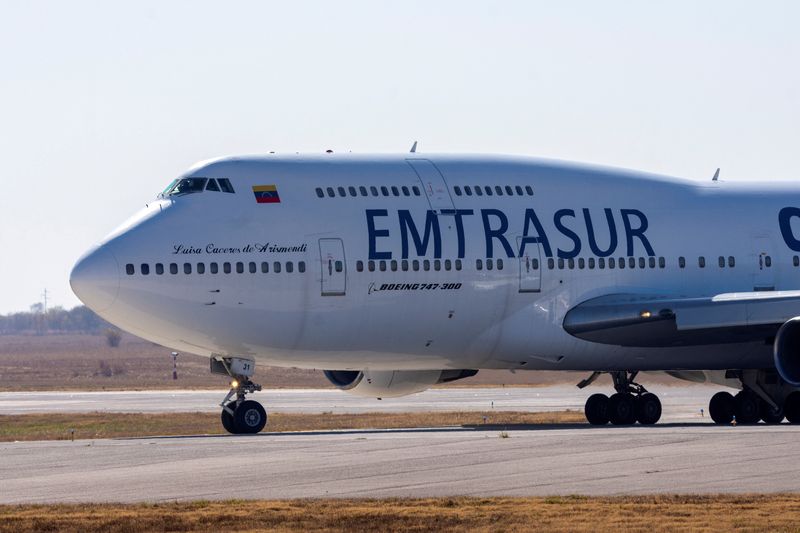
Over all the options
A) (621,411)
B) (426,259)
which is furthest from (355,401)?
(426,259)

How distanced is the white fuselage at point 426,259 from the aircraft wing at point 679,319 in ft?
1.07

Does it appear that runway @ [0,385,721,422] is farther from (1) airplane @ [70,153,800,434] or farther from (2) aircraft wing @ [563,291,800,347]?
(2) aircraft wing @ [563,291,800,347]

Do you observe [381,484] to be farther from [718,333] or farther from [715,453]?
[718,333]

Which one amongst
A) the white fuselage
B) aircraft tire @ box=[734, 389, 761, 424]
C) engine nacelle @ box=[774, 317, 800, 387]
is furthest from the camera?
aircraft tire @ box=[734, 389, 761, 424]

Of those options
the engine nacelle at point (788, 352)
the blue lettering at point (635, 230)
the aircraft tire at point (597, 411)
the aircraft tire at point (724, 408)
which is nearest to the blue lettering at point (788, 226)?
the blue lettering at point (635, 230)

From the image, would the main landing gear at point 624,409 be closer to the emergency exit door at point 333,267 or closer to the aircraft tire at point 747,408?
the aircraft tire at point 747,408

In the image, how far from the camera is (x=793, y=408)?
41438 millimetres

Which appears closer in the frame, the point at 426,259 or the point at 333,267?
the point at 333,267

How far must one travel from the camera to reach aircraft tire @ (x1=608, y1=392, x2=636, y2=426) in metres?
41.4

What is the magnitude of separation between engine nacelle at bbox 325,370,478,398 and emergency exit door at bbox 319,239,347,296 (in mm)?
4158

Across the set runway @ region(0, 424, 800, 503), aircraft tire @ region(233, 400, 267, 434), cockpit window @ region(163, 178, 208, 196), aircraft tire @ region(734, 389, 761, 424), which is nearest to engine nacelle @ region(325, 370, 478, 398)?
aircraft tire @ region(233, 400, 267, 434)

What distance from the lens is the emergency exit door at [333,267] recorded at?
1428 inches

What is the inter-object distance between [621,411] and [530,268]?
16.9 feet

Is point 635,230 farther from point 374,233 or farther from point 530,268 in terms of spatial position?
point 374,233
